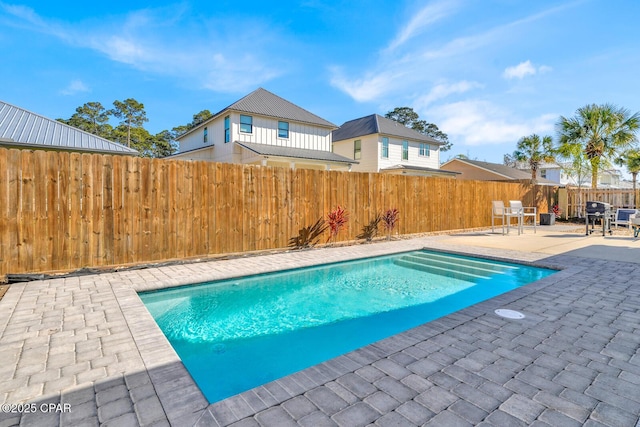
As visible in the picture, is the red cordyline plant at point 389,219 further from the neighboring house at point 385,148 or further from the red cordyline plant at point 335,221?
the neighboring house at point 385,148

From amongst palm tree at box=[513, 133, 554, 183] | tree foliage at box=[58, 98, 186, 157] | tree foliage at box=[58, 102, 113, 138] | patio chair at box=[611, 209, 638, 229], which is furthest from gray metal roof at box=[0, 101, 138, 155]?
tree foliage at box=[58, 102, 113, 138]

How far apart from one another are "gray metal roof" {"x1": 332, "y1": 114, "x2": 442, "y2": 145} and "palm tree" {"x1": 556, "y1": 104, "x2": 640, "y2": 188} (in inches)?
343

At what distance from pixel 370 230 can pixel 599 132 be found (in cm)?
1459

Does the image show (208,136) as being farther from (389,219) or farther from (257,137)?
(389,219)

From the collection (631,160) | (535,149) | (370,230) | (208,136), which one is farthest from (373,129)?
(631,160)

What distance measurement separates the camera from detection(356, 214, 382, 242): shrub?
923cm

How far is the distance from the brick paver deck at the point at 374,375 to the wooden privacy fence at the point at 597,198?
1582cm

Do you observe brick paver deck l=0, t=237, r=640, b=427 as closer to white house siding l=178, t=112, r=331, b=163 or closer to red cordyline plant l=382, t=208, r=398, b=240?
red cordyline plant l=382, t=208, r=398, b=240

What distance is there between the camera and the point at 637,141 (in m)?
15.4

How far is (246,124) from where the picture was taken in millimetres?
16500

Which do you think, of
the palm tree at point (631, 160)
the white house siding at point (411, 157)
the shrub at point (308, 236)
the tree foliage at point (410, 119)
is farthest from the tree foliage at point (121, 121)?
the palm tree at point (631, 160)

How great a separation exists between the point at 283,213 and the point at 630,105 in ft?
58.3

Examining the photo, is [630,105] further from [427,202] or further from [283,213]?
[283,213]

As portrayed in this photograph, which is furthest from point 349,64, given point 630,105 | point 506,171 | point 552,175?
point 552,175
